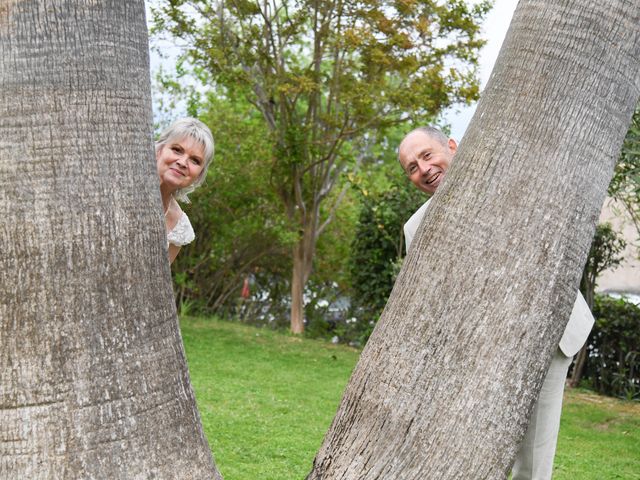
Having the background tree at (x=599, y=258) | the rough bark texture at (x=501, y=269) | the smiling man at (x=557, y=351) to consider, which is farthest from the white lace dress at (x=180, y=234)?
Answer: the background tree at (x=599, y=258)

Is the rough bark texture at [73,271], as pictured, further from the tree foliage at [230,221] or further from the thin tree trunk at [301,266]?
the thin tree trunk at [301,266]

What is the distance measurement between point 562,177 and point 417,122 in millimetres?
12263

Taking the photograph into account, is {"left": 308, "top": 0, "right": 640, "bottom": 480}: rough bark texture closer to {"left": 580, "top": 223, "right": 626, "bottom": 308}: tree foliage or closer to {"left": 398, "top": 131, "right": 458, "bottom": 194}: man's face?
{"left": 398, "top": 131, "right": 458, "bottom": 194}: man's face

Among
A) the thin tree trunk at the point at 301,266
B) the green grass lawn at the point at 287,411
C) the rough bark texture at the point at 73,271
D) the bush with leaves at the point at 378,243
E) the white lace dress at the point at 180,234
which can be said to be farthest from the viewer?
the thin tree trunk at the point at 301,266

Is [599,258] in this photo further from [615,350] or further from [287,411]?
[287,411]

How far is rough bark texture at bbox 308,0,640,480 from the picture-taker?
286 centimetres

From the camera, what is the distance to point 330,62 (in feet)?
51.8

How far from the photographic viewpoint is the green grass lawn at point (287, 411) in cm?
697

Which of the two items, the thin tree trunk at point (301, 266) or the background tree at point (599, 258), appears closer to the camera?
the background tree at point (599, 258)

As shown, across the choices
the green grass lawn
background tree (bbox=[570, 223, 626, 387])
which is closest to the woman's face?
the green grass lawn

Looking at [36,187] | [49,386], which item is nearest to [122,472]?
[49,386]

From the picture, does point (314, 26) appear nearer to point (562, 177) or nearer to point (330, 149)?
point (330, 149)

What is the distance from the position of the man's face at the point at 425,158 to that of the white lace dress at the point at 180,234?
1.11 m

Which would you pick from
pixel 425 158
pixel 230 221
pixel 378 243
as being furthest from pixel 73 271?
pixel 230 221
